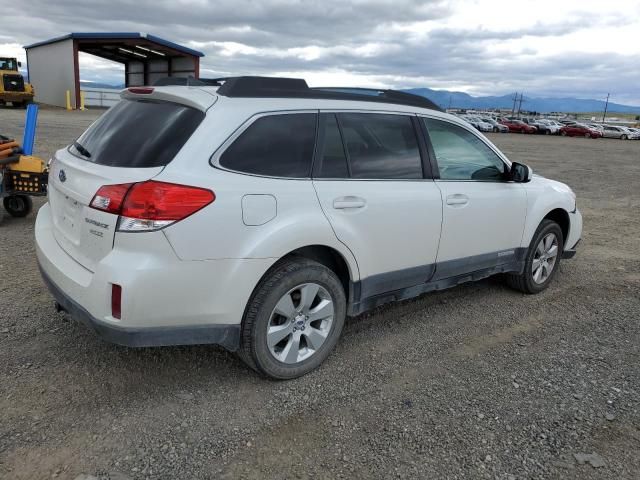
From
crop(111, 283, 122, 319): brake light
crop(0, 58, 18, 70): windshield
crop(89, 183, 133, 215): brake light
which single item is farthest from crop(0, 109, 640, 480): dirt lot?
crop(0, 58, 18, 70): windshield

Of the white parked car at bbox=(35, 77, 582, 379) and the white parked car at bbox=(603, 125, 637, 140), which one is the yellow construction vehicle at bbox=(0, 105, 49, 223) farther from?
the white parked car at bbox=(603, 125, 637, 140)

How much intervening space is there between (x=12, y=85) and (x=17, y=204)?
29.3 metres

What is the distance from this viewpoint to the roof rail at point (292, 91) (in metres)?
3.21

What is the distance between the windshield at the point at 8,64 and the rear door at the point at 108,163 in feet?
114

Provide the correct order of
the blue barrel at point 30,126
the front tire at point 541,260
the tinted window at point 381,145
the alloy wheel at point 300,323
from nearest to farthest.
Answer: the alloy wheel at point 300,323 < the tinted window at point 381,145 < the front tire at point 541,260 < the blue barrel at point 30,126

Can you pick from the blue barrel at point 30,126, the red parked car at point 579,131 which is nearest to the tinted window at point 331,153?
the blue barrel at point 30,126

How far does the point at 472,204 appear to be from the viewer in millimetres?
4191

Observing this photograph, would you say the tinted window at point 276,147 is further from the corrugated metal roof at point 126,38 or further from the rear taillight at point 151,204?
the corrugated metal roof at point 126,38

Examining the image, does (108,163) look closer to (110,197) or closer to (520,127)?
(110,197)

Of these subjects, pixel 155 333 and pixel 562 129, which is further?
pixel 562 129

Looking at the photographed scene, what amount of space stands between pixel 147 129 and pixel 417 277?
2125 millimetres

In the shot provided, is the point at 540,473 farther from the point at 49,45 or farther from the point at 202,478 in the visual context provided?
the point at 49,45

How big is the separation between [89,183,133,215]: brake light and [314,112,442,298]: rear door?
44.3 inches

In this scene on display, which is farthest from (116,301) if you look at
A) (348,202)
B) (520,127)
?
(520,127)
